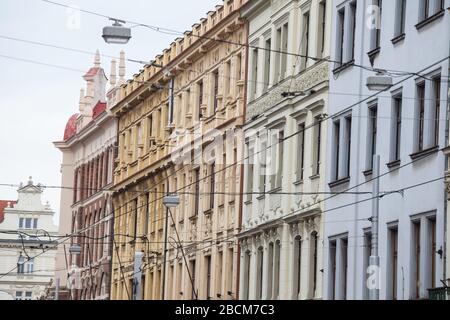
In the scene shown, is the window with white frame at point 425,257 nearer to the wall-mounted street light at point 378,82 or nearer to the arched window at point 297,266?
the wall-mounted street light at point 378,82

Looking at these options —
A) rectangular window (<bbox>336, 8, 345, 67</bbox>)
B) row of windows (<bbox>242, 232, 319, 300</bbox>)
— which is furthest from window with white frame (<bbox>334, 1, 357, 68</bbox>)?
row of windows (<bbox>242, 232, 319, 300</bbox>)

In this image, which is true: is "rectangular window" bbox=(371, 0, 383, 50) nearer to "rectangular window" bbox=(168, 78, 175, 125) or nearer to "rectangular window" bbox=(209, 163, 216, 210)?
"rectangular window" bbox=(209, 163, 216, 210)

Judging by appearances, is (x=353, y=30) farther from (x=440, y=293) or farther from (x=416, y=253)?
(x=440, y=293)

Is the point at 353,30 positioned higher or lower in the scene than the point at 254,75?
lower

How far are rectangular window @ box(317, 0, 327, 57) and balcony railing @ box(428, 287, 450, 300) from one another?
13.1 metres

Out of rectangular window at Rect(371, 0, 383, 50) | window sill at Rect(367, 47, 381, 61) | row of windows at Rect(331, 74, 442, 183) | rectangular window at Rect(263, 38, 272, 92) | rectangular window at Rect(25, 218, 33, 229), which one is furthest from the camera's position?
rectangular window at Rect(25, 218, 33, 229)

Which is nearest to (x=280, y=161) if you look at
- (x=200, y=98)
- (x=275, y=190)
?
(x=275, y=190)

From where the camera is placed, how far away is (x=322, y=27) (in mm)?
46719

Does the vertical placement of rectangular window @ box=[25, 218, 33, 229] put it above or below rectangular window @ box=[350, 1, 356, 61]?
above

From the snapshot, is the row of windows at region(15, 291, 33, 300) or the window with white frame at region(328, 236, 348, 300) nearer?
the window with white frame at region(328, 236, 348, 300)

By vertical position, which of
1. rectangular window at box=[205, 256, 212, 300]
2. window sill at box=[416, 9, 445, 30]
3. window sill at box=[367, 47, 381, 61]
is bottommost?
rectangular window at box=[205, 256, 212, 300]

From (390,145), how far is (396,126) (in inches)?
18.8

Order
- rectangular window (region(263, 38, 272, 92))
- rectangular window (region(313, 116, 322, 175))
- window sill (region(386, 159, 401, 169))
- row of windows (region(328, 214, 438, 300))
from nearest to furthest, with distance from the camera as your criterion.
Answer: row of windows (region(328, 214, 438, 300)), window sill (region(386, 159, 401, 169)), rectangular window (region(313, 116, 322, 175)), rectangular window (region(263, 38, 272, 92))

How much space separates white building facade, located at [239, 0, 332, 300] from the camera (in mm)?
45719
